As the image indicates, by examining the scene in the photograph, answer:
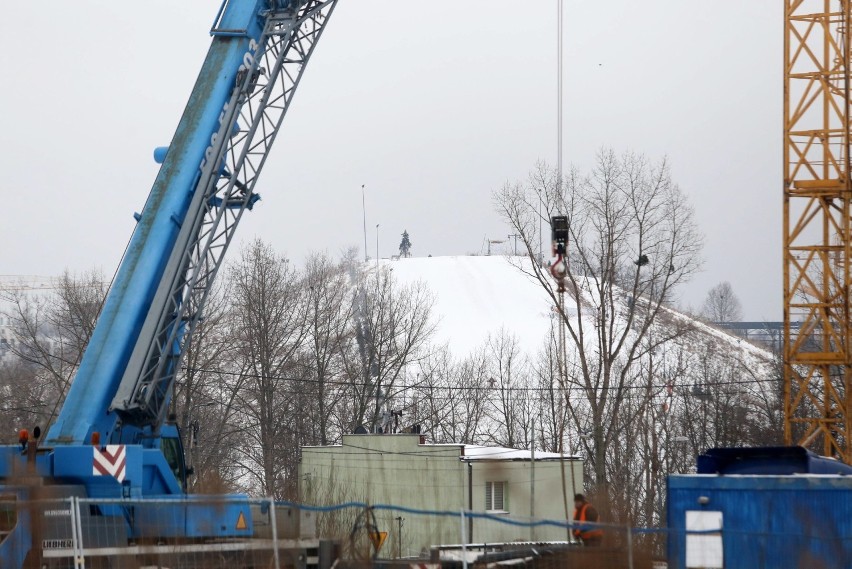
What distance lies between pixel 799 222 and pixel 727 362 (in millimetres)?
44746

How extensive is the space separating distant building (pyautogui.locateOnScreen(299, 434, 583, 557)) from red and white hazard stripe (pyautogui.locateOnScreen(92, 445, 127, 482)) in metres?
18.4

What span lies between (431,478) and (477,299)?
133 metres

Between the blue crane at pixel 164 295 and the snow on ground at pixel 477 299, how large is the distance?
11946 centimetres

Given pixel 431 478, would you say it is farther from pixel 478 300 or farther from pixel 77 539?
pixel 478 300

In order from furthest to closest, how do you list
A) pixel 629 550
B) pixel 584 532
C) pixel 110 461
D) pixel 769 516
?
pixel 584 532
pixel 110 461
pixel 769 516
pixel 629 550

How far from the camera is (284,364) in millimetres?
50938

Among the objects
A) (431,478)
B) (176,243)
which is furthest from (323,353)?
(176,243)

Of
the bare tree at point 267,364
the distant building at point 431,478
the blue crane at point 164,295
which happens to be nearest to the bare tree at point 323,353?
the bare tree at point 267,364

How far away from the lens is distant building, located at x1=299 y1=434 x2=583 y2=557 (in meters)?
34.6

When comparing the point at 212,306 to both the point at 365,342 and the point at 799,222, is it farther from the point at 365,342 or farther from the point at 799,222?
the point at 799,222

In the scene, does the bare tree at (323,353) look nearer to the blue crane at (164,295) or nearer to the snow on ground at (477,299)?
the blue crane at (164,295)

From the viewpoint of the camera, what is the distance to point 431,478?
3716cm

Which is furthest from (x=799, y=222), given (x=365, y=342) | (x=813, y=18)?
(x=365, y=342)

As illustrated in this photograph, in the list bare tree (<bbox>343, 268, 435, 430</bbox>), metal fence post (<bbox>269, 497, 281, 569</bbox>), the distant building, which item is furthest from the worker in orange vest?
bare tree (<bbox>343, 268, 435, 430</bbox>)
